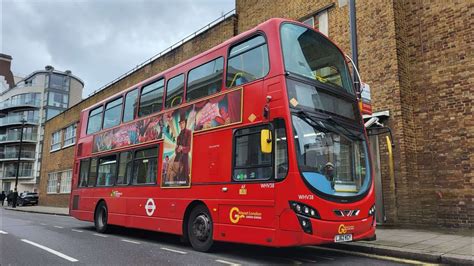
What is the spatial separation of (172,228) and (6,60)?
8485 centimetres

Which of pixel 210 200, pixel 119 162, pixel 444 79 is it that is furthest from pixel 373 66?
pixel 119 162

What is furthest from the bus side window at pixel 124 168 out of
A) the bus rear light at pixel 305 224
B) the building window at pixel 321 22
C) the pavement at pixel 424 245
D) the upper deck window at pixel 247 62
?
the building window at pixel 321 22

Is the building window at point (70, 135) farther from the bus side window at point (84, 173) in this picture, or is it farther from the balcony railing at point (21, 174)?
the balcony railing at point (21, 174)

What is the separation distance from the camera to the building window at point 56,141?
38244 millimetres

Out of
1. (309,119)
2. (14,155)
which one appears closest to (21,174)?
(14,155)

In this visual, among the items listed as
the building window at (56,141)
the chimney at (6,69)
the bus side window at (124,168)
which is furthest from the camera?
the chimney at (6,69)

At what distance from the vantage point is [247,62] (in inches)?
310

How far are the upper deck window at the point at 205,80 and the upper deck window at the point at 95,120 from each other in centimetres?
556

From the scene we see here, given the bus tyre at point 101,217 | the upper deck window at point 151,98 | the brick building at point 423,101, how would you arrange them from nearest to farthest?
the brick building at point 423,101 → the upper deck window at point 151,98 → the bus tyre at point 101,217

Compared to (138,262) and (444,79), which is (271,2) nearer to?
(444,79)

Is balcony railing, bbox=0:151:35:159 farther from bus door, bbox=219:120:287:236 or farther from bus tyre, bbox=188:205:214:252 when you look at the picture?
bus door, bbox=219:120:287:236

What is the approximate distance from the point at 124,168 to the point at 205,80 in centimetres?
421

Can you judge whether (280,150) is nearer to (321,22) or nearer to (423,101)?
(423,101)

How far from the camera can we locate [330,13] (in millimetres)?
13797
